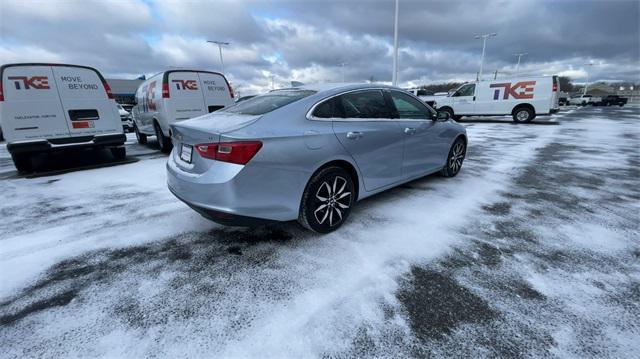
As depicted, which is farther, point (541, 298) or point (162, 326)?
point (541, 298)

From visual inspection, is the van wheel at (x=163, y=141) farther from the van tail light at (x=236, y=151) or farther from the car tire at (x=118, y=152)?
the van tail light at (x=236, y=151)

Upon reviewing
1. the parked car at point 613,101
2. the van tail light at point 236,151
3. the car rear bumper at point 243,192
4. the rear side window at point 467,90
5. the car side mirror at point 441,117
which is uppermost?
the rear side window at point 467,90

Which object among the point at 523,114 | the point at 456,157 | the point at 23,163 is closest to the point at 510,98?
the point at 523,114

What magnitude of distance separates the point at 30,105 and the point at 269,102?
16.3 feet

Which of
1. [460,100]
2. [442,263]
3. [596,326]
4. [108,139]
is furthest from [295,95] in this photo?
[460,100]

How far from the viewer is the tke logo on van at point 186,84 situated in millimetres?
7207

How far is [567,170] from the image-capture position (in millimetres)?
5922

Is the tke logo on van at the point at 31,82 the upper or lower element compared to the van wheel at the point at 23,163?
upper

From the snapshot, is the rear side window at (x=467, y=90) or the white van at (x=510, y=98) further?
the rear side window at (x=467, y=90)

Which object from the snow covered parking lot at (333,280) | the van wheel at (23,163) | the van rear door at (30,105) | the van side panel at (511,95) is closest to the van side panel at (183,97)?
the van rear door at (30,105)

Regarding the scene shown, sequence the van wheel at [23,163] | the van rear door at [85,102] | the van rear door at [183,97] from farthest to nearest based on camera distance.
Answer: the van rear door at [183,97], the van wheel at [23,163], the van rear door at [85,102]

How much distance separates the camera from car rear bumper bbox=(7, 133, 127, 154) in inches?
207

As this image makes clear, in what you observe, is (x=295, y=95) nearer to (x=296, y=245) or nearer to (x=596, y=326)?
(x=296, y=245)

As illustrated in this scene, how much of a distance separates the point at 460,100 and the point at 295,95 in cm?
1580
